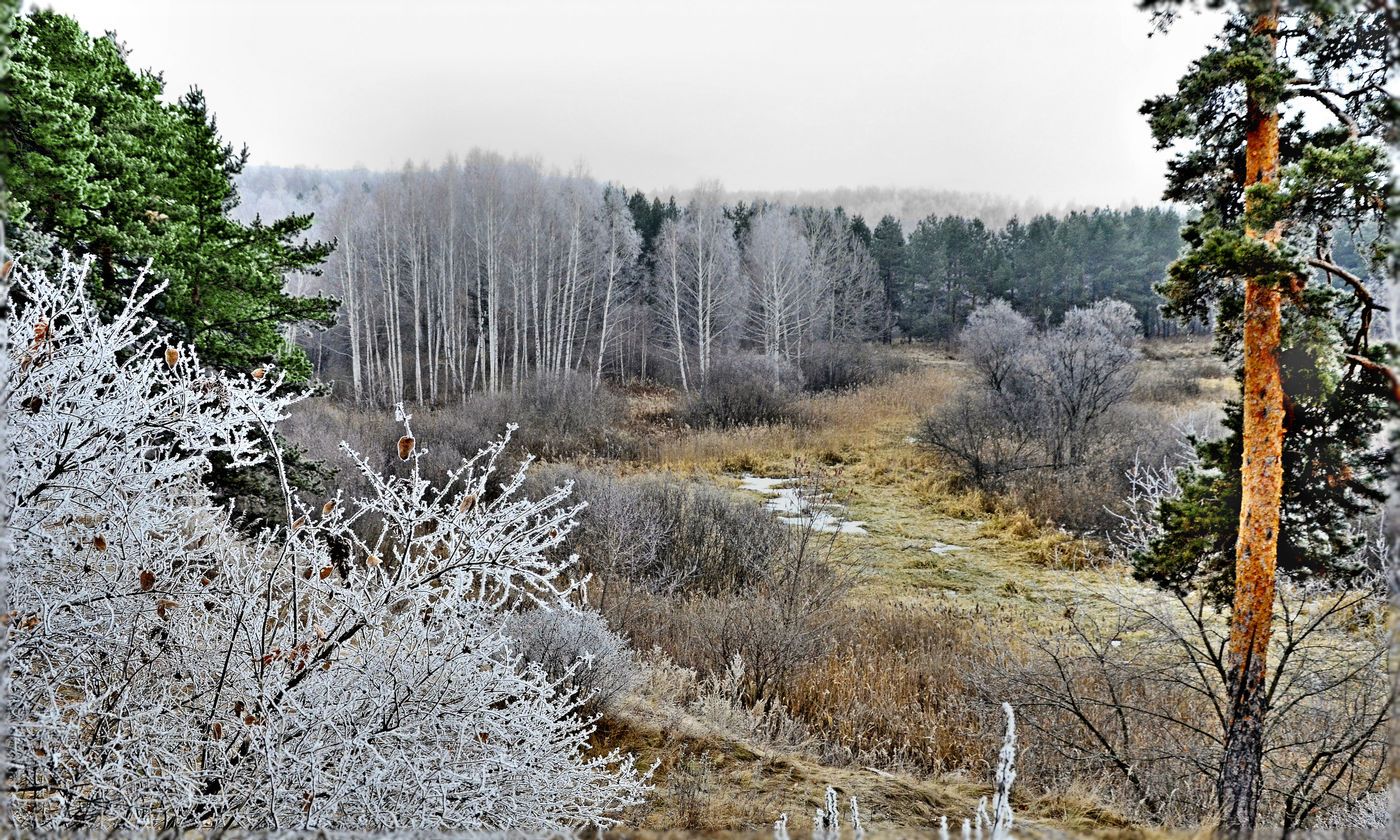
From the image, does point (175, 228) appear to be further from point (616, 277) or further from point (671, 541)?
point (616, 277)

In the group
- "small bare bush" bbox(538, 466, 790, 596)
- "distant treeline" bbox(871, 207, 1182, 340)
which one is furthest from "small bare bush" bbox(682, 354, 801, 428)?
"distant treeline" bbox(871, 207, 1182, 340)

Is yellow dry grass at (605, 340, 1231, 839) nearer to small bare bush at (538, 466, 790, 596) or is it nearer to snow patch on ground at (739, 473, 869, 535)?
snow patch on ground at (739, 473, 869, 535)

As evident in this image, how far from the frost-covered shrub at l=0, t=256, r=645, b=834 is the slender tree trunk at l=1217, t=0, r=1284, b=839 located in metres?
2.47

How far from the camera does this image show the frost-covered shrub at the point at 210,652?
1591 millimetres

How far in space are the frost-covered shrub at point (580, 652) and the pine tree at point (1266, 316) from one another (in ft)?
10.0

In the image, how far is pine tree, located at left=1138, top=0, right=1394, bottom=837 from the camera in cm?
183

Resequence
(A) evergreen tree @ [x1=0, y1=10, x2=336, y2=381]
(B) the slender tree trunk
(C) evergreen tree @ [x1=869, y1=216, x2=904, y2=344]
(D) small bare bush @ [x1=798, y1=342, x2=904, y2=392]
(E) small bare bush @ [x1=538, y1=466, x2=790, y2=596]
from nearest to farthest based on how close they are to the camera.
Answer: (B) the slender tree trunk < (A) evergreen tree @ [x1=0, y1=10, x2=336, y2=381] < (E) small bare bush @ [x1=538, y1=466, x2=790, y2=596] < (D) small bare bush @ [x1=798, y1=342, x2=904, y2=392] < (C) evergreen tree @ [x1=869, y1=216, x2=904, y2=344]

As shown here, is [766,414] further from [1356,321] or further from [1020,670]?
[1356,321]

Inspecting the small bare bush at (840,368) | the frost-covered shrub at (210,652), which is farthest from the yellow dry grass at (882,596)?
the small bare bush at (840,368)

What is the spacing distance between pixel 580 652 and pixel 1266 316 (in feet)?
12.7

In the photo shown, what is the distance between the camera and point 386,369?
26328 millimetres

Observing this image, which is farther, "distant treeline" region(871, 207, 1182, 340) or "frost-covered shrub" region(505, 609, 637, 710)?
"distant treeline" region(871, 207, 1182, 340)

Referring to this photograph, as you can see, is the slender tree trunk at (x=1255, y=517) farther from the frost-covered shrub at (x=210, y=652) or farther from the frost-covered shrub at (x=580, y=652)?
the frost-covered shrub at (x=580, y=652)

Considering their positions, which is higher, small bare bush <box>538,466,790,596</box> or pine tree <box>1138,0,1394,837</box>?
pine tree <box>1138,0,1394,837</box>
